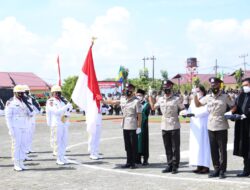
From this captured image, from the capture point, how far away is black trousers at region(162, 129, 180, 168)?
9.38 m

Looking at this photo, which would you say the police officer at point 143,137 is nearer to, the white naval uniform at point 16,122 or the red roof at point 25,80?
the white naval uniform at point 16,122

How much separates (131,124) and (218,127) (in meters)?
2.27

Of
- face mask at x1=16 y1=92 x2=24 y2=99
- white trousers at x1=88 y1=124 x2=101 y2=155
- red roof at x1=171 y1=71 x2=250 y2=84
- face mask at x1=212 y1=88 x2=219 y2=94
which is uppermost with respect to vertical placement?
red roof at x1=171 y1=71 x2=250 y2=84

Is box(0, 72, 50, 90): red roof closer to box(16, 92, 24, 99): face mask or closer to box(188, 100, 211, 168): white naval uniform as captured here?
box(16, 92, 24, 99): face mask

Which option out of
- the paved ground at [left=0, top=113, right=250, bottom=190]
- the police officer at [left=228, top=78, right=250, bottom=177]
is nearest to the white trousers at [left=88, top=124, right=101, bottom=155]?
the paved ground at [left=0, top=113, right=250, bottom=190]

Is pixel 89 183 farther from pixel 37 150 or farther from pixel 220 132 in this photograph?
pixel 37 150

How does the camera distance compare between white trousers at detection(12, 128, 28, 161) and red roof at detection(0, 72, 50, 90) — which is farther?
red roof at detection(0, 72, 50, 90)

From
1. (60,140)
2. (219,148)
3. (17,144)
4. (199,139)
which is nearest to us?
(219,148)

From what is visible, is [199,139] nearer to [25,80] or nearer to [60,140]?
[60,140]

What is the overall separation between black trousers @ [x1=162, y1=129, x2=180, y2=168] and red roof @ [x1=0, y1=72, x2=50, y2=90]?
214 feet

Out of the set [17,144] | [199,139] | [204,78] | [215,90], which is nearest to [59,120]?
[17,144]

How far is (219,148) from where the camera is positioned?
890 cm

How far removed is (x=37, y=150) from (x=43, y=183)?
565 cm

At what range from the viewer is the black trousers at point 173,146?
30.8ft
